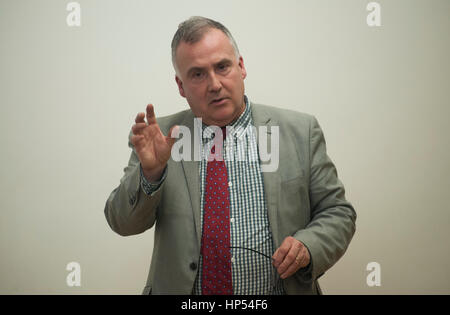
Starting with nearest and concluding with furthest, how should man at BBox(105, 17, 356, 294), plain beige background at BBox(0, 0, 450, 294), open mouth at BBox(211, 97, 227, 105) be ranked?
man at BBox(105, 17, 356, 294) < open mouth at BBox(211, 97, 227, 105) < plain beige background at BBox(0, 0, 450, 294)

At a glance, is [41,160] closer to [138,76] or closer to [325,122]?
[138,76]

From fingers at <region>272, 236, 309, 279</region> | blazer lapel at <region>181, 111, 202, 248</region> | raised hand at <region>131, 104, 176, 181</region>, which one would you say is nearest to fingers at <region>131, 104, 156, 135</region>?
raised hand at <region>131, 104, 176, 181</region>

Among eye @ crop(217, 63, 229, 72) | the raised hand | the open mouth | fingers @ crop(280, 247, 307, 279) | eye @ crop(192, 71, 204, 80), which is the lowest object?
fingers @ crop(280, 247, 307, 279)

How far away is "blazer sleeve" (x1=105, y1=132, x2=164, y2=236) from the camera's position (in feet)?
4.09

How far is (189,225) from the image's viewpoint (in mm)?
1325

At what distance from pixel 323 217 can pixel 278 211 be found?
6.3 inches

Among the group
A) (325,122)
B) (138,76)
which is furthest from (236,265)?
(138,76)

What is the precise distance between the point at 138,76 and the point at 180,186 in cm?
97

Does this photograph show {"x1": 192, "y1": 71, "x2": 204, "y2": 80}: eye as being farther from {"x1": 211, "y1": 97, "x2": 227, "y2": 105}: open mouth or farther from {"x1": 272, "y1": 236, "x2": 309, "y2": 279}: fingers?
{"x1": 272, "y1": 236, "x2": 309, "y2": 279}: fingers

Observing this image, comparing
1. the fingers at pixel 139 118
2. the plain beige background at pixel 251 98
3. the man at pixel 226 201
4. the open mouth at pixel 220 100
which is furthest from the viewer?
the plain beige background at pixel 251 98

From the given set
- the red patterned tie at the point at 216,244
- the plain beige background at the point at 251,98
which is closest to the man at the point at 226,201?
the red patterned tie at the point at 216,244

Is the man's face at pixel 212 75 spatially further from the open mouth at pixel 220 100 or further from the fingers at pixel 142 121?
the fingers at pixel 142 121

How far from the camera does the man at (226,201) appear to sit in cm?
128

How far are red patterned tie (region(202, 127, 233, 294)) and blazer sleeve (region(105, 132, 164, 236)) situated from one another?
182mm
